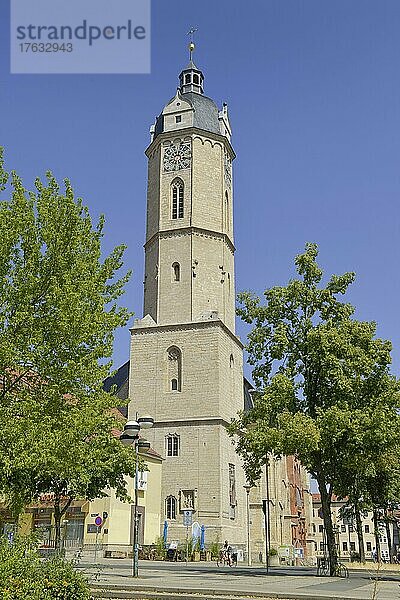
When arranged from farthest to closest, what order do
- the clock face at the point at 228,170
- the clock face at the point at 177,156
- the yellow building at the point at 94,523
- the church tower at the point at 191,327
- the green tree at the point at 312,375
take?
1. the clock face at the point at 228,170
2. the clock face at the point at 177,156
3. the church tower at the point at 191,327
4. the yellow building at the point at 94,523
5. the green tree at the point at 312,375

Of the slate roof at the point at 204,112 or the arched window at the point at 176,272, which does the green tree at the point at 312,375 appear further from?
the slate roof at the point at 204,112

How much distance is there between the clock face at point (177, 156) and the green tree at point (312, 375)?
1078 inches

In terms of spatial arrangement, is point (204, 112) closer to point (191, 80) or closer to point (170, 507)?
point (191, 80)

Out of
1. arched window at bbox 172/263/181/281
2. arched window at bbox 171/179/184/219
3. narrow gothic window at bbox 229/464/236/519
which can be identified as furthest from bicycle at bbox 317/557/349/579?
arched window at bbox 171/179/184/219

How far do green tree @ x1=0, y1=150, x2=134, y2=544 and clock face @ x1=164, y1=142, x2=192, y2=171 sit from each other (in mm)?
39398

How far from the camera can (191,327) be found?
50.8 metres

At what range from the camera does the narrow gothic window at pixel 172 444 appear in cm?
4875

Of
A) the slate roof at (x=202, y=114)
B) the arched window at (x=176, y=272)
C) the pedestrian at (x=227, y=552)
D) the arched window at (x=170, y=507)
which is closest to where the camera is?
the pedestrian at (x=227, y=552)

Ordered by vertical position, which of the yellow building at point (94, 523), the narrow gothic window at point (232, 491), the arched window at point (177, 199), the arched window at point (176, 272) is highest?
the arched window at point (177, 199)

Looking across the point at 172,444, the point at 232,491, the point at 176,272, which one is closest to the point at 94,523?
the point at 172,444

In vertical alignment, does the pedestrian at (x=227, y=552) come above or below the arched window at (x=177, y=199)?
below

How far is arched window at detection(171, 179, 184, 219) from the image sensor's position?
177 feet

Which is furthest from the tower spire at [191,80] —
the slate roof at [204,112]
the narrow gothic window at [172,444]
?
the narrow gothic window at [172,444]

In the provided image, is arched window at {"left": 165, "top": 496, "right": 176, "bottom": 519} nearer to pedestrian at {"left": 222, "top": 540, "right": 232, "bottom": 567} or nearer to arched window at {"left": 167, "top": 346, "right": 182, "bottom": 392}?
pedestrian at {"left": 222, "top": 540, "right": 232, "bottom": 567}
